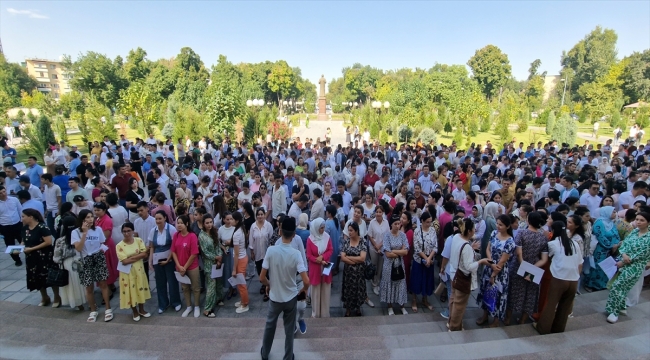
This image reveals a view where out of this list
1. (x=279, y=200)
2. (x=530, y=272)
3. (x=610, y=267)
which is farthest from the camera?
(x=279, y=200)

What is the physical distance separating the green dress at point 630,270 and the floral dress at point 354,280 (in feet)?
11.1

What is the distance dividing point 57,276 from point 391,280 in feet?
15.6

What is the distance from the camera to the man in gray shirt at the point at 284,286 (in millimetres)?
3594

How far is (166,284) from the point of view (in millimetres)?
5203

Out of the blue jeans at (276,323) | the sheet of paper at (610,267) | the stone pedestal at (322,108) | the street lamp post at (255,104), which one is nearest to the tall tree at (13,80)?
the stone pedestal at (322,108)

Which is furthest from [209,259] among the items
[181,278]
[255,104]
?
[255,104]

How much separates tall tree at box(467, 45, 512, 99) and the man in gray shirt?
65.0 m

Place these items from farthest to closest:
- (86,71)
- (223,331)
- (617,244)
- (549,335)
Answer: (86,71) < (617,244) < (223,331) < (549,335)

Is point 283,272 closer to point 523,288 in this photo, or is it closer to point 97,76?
point 523,288

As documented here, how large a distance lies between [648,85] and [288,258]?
5450 cm

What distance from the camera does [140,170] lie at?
1138 cm

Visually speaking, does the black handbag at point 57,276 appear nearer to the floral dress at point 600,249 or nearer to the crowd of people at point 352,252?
the crowd of people at point 352,252

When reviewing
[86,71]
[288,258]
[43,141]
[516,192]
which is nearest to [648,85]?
[516,192]

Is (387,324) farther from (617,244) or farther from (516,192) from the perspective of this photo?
(516,192)
